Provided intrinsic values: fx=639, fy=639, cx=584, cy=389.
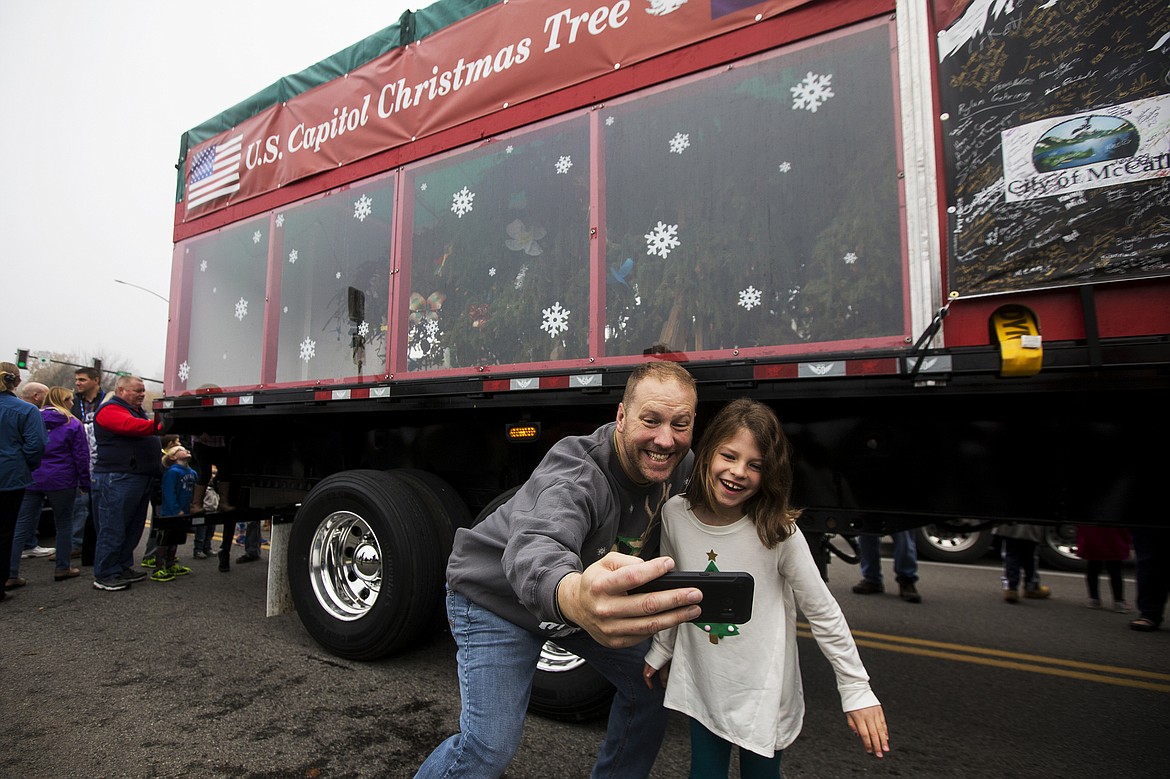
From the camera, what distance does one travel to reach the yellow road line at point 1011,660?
13.4 feet

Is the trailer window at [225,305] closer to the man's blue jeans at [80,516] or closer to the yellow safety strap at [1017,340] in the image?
the man's blue jeans at [80,516]

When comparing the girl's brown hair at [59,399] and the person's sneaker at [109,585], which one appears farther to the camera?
the girl's brown hair at [59,399]

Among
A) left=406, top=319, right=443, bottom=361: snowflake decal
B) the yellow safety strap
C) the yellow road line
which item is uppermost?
left=406, top=319, right=443, bottom=361: snowflake decal

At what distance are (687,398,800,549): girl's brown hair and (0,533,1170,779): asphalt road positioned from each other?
1.49 m

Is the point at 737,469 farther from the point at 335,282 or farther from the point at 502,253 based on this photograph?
the point at 335,282

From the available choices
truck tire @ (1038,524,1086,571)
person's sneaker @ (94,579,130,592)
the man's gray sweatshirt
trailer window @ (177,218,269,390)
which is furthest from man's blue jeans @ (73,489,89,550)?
truck tire @ (1038,524,1086,571)

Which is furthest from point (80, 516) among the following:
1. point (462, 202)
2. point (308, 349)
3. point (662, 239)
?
point (662, 239)

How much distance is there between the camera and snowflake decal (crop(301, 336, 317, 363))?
4.44 meters

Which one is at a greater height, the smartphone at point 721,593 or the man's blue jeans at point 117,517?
the smartphone at point 721,593

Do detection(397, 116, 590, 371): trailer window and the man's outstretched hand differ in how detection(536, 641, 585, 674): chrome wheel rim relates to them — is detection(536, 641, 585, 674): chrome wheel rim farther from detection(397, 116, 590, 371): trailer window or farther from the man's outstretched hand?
the man's outstretched hand

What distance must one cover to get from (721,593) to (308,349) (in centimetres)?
399

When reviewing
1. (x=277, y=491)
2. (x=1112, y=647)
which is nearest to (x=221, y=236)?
(x=277, y=491)

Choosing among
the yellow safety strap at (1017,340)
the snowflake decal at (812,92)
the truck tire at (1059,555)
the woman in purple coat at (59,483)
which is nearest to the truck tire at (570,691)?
the yellow safety strap at (1017,340)

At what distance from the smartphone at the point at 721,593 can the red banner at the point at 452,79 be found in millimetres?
2747
